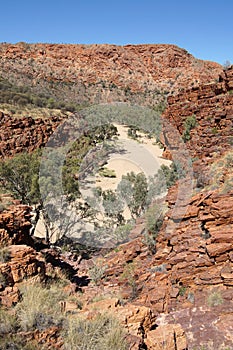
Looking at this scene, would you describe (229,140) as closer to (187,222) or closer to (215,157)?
(215,157)

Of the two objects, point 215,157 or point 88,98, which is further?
point 88,98

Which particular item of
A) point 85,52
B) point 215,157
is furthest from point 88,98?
point 215,157

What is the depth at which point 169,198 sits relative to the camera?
429 inches

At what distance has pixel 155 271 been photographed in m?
8.11

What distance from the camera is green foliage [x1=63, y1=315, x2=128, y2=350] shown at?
3.58 metres

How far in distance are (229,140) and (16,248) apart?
10.7m

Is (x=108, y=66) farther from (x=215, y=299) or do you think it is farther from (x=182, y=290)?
(x=215, y=299)

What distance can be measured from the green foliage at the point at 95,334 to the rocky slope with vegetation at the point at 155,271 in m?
0.01

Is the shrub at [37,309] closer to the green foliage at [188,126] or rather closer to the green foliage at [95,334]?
the green foliage at [95,334]

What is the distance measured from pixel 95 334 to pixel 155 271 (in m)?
4.50

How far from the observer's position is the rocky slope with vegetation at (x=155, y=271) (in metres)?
3.95

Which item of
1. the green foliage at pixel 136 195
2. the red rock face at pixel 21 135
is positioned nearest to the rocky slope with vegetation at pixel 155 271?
the red rock face at pixel 21 135

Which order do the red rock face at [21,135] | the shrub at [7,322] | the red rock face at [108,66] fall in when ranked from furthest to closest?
the red rock face at [108,66] → the red rock face at [21,135] → the shrub at [7,322]

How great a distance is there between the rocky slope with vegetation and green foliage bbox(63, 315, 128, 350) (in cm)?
1
